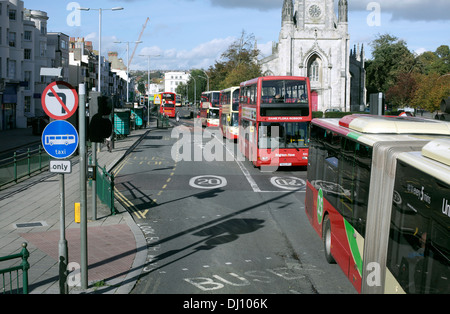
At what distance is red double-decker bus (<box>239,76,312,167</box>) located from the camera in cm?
2338

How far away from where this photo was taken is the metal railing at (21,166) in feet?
63.0

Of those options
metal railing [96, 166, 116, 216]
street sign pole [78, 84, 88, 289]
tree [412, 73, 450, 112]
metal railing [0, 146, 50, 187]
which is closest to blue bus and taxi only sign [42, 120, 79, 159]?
street sign pole [78, 84, 88, 289]

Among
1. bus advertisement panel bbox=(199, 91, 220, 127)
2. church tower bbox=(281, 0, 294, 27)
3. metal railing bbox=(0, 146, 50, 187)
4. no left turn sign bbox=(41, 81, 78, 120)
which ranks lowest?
metal railing bbox=(0, 146, 50, 187)

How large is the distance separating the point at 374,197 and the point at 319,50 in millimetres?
75469

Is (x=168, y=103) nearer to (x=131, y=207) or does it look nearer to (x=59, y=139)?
(x=131, y=207)

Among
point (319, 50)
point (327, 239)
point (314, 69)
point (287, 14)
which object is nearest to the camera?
point (327, 239)

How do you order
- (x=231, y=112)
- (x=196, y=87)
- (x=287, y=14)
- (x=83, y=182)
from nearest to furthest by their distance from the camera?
1. (x=83, y=182)
2. (x=231, y=112)
3. (x=287, y=14)
4. (x=196, y=87)

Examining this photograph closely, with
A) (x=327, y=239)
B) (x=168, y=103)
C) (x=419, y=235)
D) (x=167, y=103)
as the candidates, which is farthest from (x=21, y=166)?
(x=168, y=103)

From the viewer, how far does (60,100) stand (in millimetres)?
8195

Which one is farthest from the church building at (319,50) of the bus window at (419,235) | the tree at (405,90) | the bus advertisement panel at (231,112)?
the bus window at (419,235)

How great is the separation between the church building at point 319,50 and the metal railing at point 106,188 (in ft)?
213

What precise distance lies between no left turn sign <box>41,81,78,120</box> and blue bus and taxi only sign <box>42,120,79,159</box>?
0.16 m

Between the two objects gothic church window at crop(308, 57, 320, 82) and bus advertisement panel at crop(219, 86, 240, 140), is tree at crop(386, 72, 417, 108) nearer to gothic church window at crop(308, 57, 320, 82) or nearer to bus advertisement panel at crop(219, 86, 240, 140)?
gothic church window at crop(308, 57, 320, 82)
